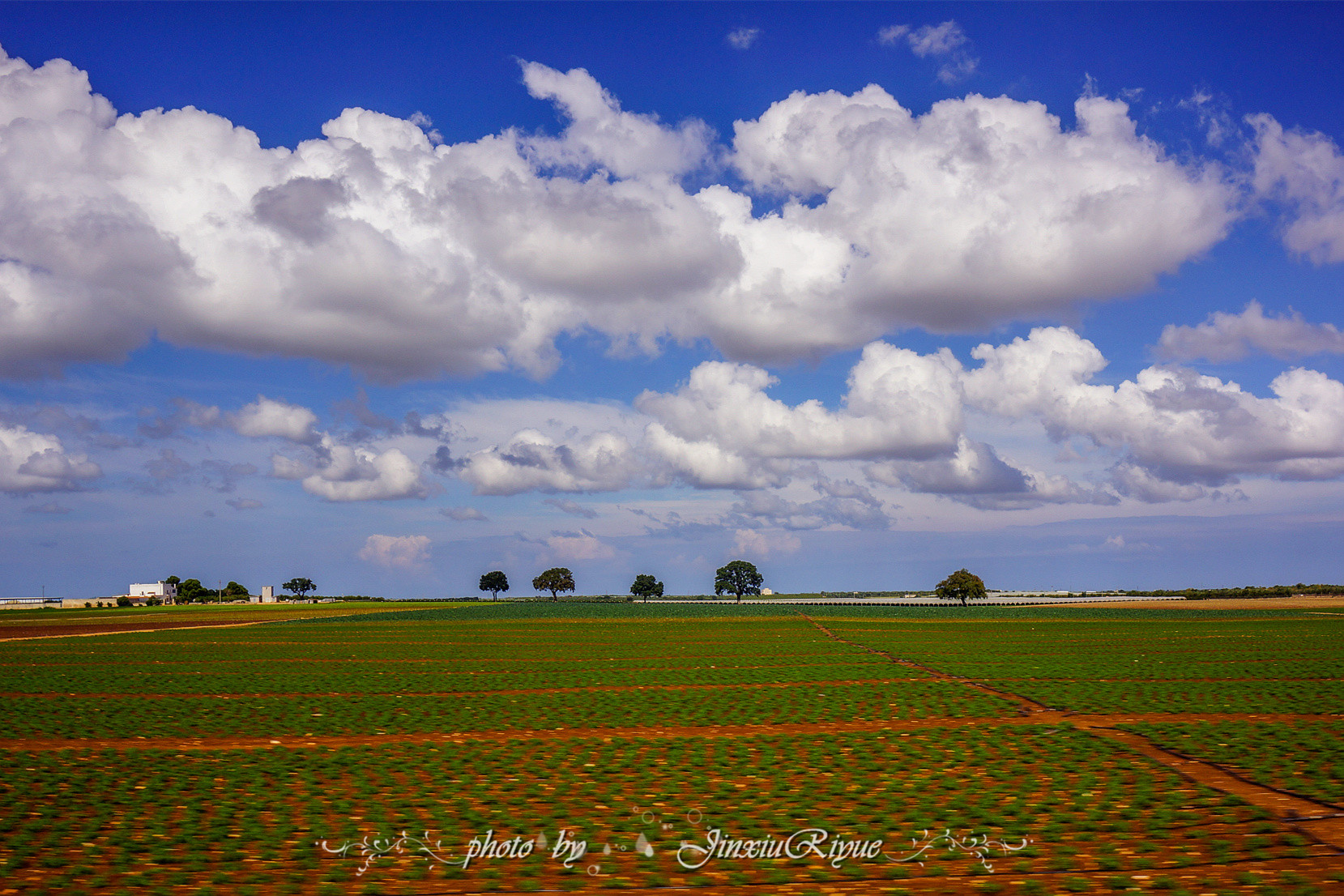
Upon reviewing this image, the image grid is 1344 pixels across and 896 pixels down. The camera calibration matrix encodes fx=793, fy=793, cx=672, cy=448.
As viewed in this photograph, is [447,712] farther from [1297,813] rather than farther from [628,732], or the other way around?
[1297,813]

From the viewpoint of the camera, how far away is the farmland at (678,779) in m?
11.1

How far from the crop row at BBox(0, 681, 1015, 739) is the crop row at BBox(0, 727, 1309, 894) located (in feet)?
11.1

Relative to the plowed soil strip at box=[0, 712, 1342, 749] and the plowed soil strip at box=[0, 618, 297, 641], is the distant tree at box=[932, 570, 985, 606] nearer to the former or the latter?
the plowed soil strip at box=[0, 618, 297, 641]

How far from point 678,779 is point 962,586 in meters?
183

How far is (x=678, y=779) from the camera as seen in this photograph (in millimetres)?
16359

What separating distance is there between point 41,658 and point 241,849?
49.6 meters

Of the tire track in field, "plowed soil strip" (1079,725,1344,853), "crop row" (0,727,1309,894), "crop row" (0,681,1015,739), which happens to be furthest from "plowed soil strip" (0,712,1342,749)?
"plowed soil strip" (1079,725,1344,853)

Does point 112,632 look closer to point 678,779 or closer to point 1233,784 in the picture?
point 678,779

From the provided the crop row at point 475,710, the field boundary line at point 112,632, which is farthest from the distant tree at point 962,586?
the crop row at point 475,710

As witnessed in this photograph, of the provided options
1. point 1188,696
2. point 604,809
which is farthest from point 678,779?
point 1188,696

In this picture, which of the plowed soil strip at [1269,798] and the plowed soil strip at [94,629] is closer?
the plowed soil strip at [1269,798]

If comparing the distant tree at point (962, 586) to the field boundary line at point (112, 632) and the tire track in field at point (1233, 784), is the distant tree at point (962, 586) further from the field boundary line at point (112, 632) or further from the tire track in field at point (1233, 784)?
the tire track in field at point (1233, 784)

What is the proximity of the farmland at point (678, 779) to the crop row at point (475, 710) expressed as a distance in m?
0.18

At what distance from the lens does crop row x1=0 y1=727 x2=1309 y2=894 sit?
1124cm
